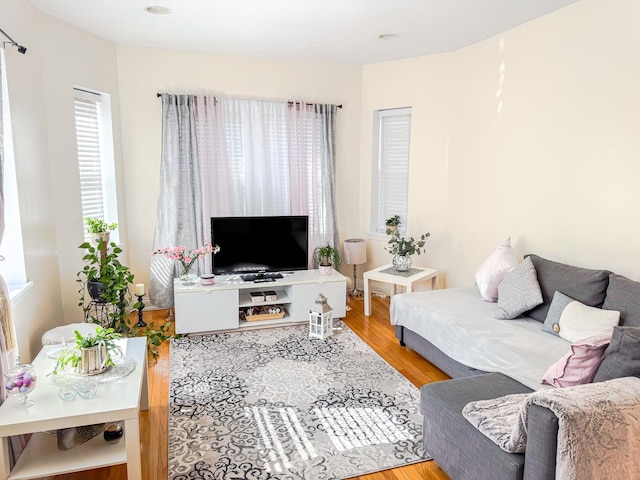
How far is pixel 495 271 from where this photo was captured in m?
3.63

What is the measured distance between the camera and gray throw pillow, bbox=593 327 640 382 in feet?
6.20

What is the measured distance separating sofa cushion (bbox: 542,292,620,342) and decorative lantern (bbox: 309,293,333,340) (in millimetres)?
1820

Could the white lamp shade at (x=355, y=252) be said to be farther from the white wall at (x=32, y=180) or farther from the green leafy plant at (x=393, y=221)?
the white wall at (x=32, y=180)

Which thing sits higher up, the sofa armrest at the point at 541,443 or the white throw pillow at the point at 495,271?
the white throw pillow at the point at 495,271

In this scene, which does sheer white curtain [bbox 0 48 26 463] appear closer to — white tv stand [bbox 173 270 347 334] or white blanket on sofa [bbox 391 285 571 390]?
white tv stand [bbox 173 270 347 334]

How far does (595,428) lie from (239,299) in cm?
342

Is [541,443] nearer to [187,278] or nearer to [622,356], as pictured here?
[622,356]

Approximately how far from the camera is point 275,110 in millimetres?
4996

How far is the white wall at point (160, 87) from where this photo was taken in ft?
15.0

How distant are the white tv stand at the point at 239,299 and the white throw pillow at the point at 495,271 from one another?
4.73 ft

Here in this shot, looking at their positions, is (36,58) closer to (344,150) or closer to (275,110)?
(275,110)

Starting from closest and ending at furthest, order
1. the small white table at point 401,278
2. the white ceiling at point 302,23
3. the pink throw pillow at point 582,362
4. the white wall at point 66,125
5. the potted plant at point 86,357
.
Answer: the pink throw pillow at point 582,362 < the potted plant at point 86,357 < the white ceiling at point 302,23 < the white wall at point 66,125 < the small white table at point 401,278

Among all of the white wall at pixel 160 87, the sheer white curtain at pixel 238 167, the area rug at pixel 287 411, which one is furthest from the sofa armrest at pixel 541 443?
the white wall at pixel 160 87

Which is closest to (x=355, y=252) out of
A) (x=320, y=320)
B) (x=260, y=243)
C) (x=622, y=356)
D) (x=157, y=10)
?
(x=260, y=243)
